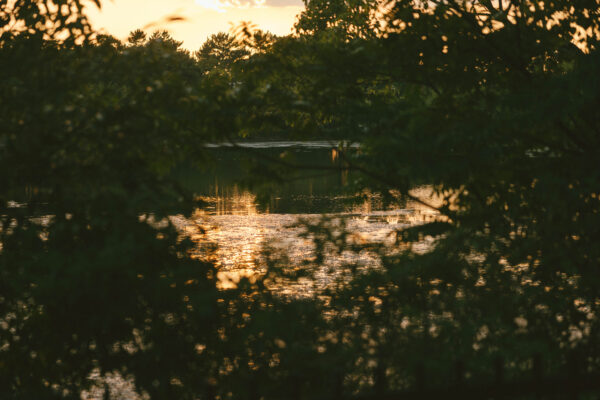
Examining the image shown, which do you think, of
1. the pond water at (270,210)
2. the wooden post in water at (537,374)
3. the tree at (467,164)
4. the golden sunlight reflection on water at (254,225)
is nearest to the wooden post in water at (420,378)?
the wooden post in water at (537,374)

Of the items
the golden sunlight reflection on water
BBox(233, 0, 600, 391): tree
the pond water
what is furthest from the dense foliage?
the golden sunlight reflection on water

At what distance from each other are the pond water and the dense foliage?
13 centimetres

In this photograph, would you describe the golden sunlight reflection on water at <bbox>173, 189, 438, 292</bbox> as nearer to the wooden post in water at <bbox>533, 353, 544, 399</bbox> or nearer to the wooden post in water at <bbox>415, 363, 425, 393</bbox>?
the wooden post in water at <bbox>533, 353, 544, 399</bbox>

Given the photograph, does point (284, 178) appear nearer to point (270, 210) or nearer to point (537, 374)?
point (537, 374)

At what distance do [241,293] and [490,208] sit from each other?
1.79 metres

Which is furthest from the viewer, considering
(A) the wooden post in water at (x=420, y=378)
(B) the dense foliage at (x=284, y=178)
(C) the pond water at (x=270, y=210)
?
(C) the pond water at (x=270, y=210)

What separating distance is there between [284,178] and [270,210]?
1800 centimetres

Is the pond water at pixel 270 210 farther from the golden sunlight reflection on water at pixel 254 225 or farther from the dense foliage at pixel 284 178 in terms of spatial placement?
the dense foliage at pixel 284 178

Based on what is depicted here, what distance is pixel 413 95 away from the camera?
4.74 meters

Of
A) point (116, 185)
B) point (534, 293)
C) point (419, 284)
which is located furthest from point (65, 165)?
point (534, 293)

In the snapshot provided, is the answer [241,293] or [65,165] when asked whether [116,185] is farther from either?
[241,293]

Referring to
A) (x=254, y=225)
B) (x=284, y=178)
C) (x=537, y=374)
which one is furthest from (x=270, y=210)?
(x=537, y=374)

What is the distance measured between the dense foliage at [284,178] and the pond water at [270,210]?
13 cm

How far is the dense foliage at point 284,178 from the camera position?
3469 mm
